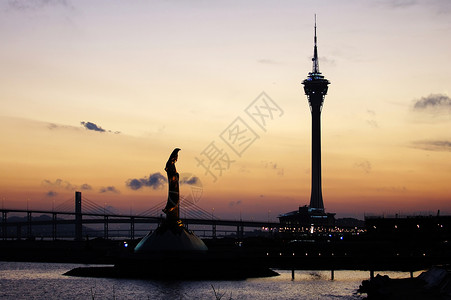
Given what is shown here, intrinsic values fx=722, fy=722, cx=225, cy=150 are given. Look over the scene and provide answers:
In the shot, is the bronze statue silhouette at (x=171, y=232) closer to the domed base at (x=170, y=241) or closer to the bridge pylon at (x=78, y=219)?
the domed base at (x=170, y=241)

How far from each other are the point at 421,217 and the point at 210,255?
6485 centimetres

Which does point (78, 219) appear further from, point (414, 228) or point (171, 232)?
point (171, 232)

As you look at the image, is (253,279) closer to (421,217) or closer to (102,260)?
(102,260)

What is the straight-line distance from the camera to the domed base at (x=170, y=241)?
248 ft

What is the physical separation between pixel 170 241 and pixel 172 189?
17.9 ft

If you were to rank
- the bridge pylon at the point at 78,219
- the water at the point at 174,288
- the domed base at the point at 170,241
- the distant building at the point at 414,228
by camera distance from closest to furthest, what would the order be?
the water at the point at 174,288 < the domed base at the point at 170,241 < the distant building at the point at 414,228 < the bridge pylon at the point at 78,219

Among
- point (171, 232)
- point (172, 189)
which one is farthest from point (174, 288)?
point (172, 189)

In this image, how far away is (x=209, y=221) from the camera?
582 feet

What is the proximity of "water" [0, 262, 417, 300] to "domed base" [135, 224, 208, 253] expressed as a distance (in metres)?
5.15

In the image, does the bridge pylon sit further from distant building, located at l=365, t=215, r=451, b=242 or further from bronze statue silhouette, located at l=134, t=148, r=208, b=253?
bronze statue silhouette, located at l=134, t=148, r=208, b=253

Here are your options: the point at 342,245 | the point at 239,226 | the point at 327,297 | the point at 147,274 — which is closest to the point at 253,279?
the point at 147,274

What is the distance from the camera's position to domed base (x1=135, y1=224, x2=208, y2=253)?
2975 inches

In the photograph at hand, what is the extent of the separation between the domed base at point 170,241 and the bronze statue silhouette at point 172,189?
3.27 feet

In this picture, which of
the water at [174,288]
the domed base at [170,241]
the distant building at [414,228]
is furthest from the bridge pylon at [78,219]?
the domed base at [170,241]
